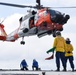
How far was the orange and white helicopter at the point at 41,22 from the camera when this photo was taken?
70.9 feet

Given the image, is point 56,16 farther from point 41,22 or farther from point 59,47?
point 59,47

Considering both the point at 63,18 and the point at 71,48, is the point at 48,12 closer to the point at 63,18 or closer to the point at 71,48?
the point at 63,18

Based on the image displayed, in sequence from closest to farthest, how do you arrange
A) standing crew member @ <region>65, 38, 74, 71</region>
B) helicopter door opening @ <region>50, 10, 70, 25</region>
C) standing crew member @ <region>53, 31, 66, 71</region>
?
1. standing crew member @ <region>53, 31, 66, 71</region>
2. standing crew member @ <region>65, 38, 74, 71</region>
3. helicopter door opening @ <region>50, 10, 70, 25</region>

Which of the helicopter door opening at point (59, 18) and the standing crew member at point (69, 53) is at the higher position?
the helicopter door opening at point (59, 18)

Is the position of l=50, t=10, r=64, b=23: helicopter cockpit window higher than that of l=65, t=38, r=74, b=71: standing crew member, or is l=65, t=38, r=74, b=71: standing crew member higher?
l=50, t=10, r=64, b=23: helicopter cockpit window

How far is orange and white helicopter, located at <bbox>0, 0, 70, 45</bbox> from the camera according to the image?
851 inches

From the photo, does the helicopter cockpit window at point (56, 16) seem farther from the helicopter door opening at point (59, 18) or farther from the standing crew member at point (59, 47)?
the standing crew member at point (59, 47)

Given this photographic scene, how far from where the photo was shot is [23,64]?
20.3 meters

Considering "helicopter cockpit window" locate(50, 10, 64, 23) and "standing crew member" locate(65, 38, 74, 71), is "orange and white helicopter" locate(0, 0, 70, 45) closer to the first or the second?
"helicopter cockpit window" locate(50, 10, 64, 23)

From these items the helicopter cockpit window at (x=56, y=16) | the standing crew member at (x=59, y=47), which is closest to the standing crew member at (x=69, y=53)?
the standing crew member at (x=59, y=47)

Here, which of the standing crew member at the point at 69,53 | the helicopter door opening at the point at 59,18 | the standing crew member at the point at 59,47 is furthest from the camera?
the helicopter door opening at the point at 59,18

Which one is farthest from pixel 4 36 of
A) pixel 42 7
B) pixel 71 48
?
pixel 71 48

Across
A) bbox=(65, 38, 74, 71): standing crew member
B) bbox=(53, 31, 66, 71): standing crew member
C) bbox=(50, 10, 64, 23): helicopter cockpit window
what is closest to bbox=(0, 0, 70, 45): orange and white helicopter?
bbox=(50, 10, 64, 23): helicopter cockpit window

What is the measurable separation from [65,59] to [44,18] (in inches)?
414
